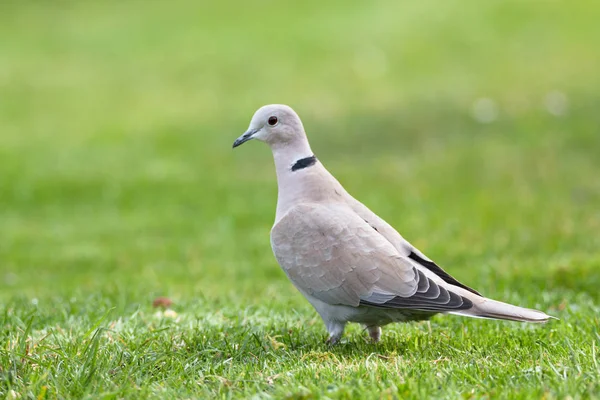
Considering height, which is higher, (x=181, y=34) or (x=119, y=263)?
(x=181, y=34)

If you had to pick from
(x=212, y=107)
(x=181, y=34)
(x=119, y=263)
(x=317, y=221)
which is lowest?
(x=119, y=263)

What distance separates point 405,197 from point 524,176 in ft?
6.49

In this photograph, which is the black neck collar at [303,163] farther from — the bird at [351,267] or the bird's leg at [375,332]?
the bird's leg at [375,332]

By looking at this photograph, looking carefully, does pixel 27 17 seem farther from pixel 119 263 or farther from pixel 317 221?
pixel 317 221

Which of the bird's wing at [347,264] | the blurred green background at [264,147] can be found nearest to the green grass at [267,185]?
the blurred green background at [264,147]

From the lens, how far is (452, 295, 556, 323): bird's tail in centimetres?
448

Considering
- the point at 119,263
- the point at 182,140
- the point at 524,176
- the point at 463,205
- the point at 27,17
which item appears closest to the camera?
the point at 119,263

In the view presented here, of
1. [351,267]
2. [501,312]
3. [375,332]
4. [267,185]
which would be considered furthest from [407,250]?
[267,185]

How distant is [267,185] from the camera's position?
14.3m

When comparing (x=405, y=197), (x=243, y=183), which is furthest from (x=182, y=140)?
(x=405, y=197)

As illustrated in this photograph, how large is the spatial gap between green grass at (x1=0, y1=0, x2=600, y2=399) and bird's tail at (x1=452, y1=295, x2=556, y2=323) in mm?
198

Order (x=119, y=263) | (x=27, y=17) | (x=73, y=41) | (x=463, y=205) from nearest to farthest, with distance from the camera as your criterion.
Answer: (x=119, y=263) → (x=463, y=205) → (x=73, y=41) → (x=27, y=17)

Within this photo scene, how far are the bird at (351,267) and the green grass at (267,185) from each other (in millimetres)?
227

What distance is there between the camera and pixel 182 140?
17000 millimetres
